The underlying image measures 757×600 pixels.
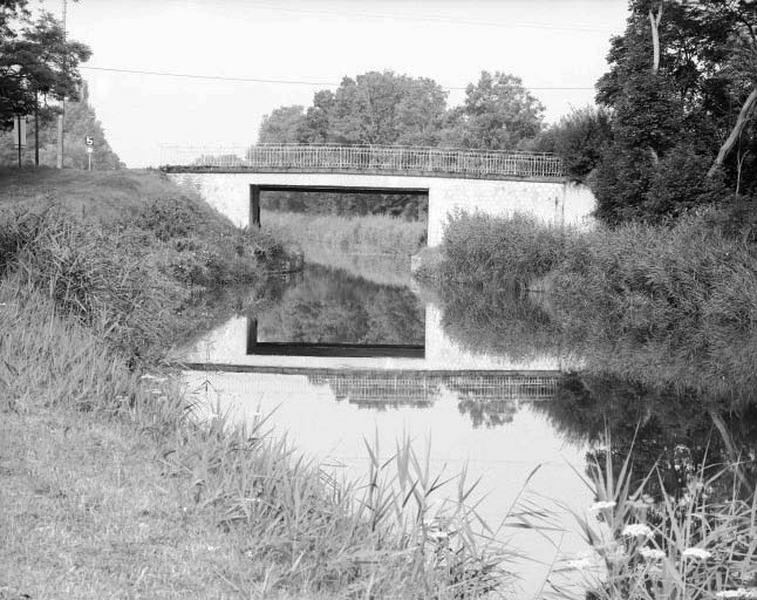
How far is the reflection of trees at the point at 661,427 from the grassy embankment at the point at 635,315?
17cm

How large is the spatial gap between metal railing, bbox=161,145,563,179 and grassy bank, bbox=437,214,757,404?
943 centimetres

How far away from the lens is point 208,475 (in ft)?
18.6

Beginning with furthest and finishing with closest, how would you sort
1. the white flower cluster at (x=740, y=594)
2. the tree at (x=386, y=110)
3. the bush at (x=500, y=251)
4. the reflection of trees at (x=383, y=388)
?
the tree at (x=386, y=110), the bush at (x=500, y=251), the reflection of trees at (x=383, y=388), the white flower cluster at (x=740, y=594)

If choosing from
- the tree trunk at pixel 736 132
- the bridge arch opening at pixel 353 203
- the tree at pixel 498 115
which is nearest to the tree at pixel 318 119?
the bridge arch opening at pixel 353 203

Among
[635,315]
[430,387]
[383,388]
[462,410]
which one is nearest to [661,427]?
[462,410]

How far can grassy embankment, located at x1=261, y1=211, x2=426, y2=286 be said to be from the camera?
168 ft

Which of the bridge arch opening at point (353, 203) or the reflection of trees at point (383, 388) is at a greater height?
the bridge arch opening at point (353, 203)

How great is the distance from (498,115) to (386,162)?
23.0m

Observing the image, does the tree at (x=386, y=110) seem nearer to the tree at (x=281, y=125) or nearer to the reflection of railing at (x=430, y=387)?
the tree at (x=281, y=125)

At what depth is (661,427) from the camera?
33.8 ft

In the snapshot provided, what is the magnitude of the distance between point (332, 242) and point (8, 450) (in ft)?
196

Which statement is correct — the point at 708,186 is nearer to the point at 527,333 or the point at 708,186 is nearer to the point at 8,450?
the point at 527,333

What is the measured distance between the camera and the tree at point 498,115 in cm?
6169

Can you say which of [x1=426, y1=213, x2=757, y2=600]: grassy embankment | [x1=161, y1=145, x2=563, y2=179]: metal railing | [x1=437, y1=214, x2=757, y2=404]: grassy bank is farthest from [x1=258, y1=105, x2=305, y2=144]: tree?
[x1=437, y1=214, x2=757, y2=404]: grassy bank
